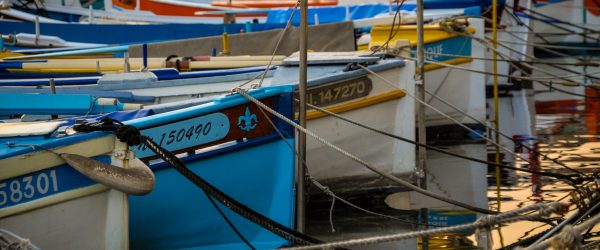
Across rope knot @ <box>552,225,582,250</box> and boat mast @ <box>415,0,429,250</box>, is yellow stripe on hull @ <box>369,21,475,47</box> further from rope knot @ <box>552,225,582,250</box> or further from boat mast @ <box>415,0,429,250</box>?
rope knot @ <box>552,225,582,250</box>

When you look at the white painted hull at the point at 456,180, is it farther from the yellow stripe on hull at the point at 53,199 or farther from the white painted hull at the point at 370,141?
the yellow stripe on hull at the point at 53,199

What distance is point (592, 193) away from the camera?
675 cm

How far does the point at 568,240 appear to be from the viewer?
502 cm

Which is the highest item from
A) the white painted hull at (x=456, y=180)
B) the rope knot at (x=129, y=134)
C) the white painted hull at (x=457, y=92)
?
the rope knot at (x=129, y=134)

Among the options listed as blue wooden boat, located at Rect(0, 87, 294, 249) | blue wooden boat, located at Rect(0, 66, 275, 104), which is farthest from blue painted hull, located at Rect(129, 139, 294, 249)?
blue wooden boat, located at Rect(0, 66, 275, 104)

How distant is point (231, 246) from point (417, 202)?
2.98m

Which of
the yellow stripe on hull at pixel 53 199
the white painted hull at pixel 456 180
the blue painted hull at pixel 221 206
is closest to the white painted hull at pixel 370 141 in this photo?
the white painted hull at pixel 456 180

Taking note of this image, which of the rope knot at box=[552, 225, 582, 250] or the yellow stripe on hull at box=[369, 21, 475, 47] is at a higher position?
the yellow stripe on hull at box=[369, 21, 475, 47]

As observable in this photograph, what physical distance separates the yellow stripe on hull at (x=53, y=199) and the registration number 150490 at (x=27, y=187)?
0.10 ft

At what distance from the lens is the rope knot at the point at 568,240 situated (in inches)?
198

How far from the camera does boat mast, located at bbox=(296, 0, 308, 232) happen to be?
8133 millimetres

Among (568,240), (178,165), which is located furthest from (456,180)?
(568,240)

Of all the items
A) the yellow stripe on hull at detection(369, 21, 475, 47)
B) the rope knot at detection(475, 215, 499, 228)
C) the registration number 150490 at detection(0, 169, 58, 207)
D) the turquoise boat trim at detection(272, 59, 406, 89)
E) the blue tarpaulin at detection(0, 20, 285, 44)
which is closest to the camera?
the rope knot at detection(475, 215, 499, 228)

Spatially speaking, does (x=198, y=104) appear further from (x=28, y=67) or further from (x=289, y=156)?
(x=28, y=67)
